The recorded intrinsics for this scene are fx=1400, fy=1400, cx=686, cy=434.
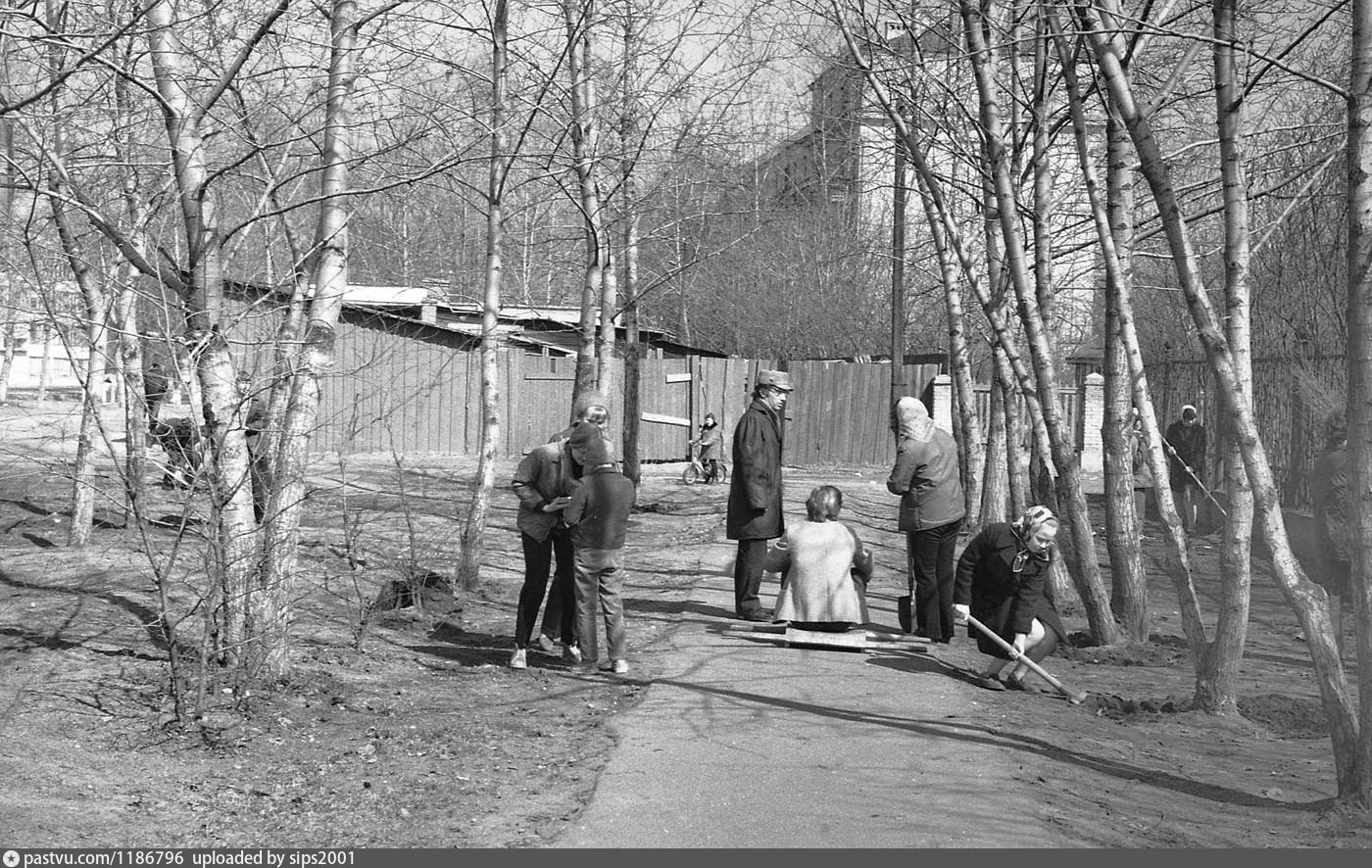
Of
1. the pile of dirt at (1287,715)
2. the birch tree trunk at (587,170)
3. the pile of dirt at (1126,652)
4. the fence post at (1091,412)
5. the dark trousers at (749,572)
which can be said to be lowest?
the pile of dirt at (1287,715)

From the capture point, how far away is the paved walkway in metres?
5.16

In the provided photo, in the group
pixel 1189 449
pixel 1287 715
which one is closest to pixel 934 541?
pixel 1287 715

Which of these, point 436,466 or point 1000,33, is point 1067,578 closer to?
point 1000,33

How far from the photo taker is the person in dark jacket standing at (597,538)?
823 cm

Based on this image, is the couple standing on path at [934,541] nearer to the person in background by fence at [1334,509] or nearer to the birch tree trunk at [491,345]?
the birch tree trunk at [491,345]

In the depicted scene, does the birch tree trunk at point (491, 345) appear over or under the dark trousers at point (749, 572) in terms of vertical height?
over

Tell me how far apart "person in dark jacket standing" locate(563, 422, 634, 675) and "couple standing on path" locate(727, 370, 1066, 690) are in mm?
1540

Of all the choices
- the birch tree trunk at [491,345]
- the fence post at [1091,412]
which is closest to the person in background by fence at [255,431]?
the birch tree trunk at [491,345]

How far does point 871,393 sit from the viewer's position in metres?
28.6

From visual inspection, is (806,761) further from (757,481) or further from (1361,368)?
(757,481)

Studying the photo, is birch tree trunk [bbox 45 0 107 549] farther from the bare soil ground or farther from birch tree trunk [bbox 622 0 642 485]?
birch tree trunk [bbox 622 0 642 485]

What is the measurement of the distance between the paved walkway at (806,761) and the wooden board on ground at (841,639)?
66 millimetres

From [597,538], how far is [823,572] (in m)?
1.69

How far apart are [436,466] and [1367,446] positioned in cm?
2007
